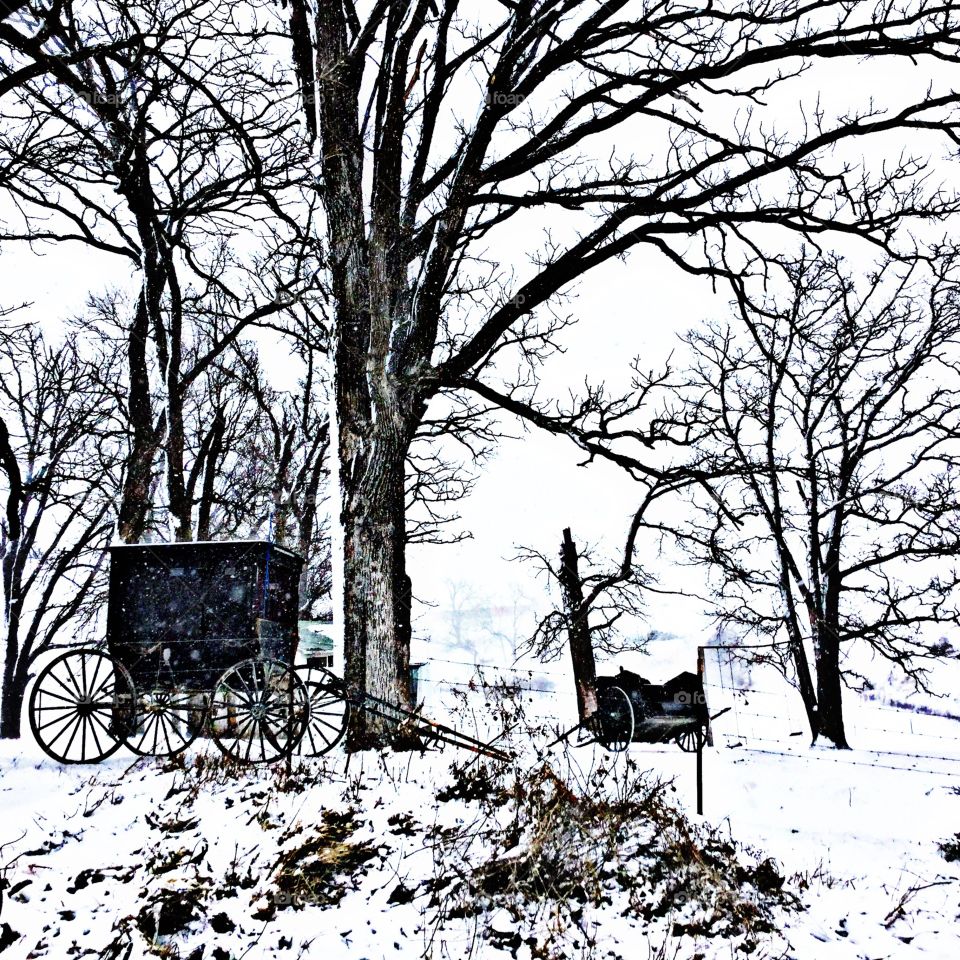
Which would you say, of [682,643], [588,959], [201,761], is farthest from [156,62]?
[682,643]

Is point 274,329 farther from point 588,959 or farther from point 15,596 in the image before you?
point 588,959

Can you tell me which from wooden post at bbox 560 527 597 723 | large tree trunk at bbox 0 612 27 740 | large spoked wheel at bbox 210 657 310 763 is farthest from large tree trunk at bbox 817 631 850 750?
large tree trunk at bbox 0 612 27 740

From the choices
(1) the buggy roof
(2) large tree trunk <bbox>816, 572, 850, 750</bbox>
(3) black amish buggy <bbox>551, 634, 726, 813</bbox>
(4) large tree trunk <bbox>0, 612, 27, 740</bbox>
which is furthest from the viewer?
(4) large tree trunk <bbox>0, 612, 27, 740</bbox>

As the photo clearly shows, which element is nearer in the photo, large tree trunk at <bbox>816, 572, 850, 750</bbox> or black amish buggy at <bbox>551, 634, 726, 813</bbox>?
black amish buggy at <bbox>551, 634, 726, 813</bbox>

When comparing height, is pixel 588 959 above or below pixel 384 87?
below

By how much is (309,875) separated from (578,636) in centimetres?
1250

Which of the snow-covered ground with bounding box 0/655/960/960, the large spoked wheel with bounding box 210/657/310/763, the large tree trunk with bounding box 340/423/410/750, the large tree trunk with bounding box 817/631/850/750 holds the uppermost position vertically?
the large tree trunk with bounding box 340/423/410/750

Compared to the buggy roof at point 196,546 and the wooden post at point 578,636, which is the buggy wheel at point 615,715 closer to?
the wooden post at point 578,636

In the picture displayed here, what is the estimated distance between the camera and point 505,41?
28.1ft

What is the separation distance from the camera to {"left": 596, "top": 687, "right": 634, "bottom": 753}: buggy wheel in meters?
12.6

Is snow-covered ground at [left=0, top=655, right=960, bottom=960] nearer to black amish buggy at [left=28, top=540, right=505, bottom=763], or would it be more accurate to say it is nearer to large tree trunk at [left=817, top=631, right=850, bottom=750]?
black amish buggy at [left=28, top=540, right=505, bottom=763]

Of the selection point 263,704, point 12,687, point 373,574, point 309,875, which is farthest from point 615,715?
point 12,687

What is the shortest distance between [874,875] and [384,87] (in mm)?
10737

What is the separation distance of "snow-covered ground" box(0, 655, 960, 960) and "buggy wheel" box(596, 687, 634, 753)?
4505 mm
